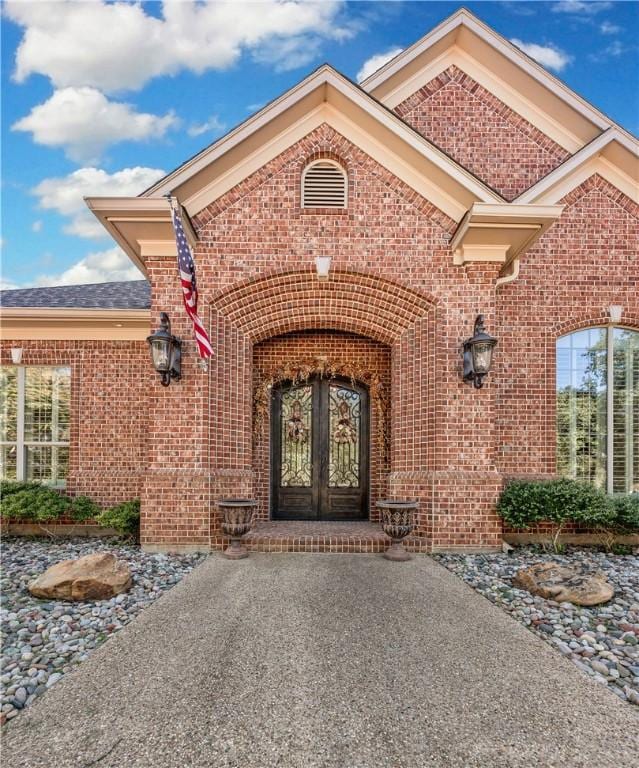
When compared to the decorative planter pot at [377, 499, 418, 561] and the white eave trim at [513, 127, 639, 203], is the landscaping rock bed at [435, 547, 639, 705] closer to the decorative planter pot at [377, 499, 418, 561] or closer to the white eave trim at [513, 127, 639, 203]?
the decorative planter pot at [377, 499, 418, 561]

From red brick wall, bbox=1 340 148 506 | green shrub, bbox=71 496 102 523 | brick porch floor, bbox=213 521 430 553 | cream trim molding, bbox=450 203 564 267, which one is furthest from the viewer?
red brick wall, bbox=1 340 148 506

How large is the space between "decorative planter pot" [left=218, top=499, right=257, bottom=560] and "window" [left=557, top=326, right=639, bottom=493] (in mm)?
5030

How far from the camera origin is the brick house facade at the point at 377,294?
6023 millimetres

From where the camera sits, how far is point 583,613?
4.01 meters

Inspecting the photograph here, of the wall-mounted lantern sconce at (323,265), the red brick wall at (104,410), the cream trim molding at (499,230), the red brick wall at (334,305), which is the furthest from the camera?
the red brick wall at (104,410)

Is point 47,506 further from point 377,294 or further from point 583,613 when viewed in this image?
point 583,613

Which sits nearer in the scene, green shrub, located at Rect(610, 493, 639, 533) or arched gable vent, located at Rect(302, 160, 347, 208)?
green shrub, located at Rect(610, 493, 639, 533)

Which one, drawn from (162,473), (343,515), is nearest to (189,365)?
(162,473)

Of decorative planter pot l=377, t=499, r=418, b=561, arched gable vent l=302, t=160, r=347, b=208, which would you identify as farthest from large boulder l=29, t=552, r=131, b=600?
arched gable vent l=302, t=160, r=347, b=208

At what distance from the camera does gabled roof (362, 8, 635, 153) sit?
7.60 metres

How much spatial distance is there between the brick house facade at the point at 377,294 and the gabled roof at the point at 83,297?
405 mm

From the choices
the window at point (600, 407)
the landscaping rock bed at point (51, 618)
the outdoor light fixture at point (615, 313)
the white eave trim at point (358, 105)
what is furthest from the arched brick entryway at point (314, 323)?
the outdoor light fixture at point (615, 313)

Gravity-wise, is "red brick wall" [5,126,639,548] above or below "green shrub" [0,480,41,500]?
above

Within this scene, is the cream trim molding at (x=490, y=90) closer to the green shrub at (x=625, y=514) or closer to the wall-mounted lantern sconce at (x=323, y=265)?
the wall-mounted lantern sconce at (x=323, y=265)
